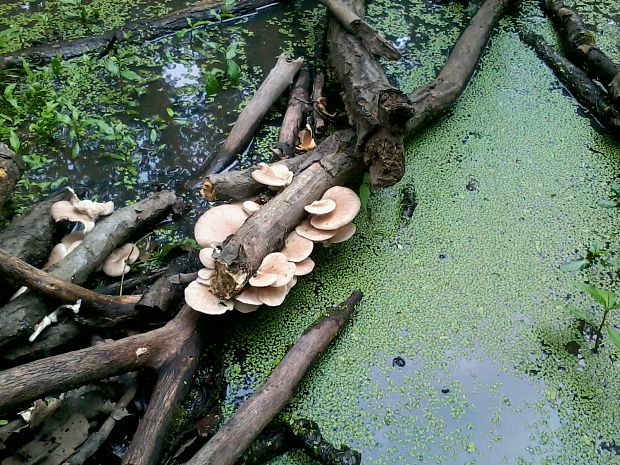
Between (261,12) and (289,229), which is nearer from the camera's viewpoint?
(289,229)

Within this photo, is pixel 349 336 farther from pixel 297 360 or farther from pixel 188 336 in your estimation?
pixel 188 336

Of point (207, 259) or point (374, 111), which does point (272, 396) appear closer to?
point (207, 259)

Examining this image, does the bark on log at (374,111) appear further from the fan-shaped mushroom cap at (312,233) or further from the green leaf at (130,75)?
the green leaf at (130,75)

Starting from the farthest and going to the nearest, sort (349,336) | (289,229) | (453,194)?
1. (453,194)
2. (289,229)
3. (349,336)

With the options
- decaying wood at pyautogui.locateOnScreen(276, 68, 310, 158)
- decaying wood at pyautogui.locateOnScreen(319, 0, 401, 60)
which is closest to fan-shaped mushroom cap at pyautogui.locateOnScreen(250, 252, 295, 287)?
decaying wood at pyautogui.locateOnScreen(276, 68, 310, 158)

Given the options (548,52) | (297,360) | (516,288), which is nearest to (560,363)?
(516,288)

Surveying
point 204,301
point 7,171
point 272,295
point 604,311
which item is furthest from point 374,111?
point 7,171
